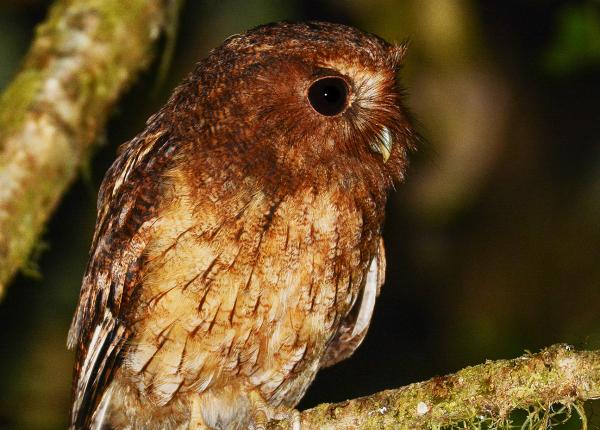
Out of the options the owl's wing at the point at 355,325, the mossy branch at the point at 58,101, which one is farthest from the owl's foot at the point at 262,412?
the mossy branch at the point at 58,101

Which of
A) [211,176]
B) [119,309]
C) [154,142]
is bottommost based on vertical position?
[119,309]

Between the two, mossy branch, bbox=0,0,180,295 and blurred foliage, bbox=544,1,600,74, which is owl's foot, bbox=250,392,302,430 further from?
blurred foliage, bbox=544,1,600,74

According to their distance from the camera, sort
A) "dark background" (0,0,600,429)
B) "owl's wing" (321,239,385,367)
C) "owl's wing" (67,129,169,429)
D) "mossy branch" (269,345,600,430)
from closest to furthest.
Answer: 1. "mossy branch" (269,345,600,430)
2. "owl's wing" (67,129,169,429)
3. "owl's wing" (321,239,385,367)
4. "dark background" (0,0,600,429)

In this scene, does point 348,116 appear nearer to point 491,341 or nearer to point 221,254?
point 221,254

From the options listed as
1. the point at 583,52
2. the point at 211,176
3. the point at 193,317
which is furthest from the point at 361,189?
the point at 583,52

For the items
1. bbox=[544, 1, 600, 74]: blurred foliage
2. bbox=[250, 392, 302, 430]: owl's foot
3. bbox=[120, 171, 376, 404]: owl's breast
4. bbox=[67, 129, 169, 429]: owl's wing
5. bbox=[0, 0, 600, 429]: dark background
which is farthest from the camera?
bbox=[0, 0, 600, 429]: dark background

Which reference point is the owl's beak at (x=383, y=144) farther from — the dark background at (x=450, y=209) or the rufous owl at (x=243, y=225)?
the dark background at (x=450, y=209)

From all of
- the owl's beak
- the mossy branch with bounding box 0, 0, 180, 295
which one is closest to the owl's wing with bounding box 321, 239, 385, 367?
the owl's beak

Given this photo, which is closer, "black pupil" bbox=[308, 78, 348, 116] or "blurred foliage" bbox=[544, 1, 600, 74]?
"black pupil" bbox=[308, 78, 348, 116]
